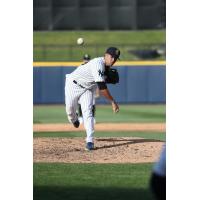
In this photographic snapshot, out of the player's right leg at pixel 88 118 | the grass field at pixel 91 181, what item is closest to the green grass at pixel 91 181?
the grass field at pixel 91 181

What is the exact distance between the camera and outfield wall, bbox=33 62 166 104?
14.7 meters

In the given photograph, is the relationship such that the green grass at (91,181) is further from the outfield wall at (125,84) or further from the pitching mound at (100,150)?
the outfield wall at (125,84)

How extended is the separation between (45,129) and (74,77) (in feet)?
8.11

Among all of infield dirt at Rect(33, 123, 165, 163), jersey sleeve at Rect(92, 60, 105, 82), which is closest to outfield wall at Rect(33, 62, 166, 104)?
infield dirt at Rect(33, 123, 165, 163)

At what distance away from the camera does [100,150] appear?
7.31 m

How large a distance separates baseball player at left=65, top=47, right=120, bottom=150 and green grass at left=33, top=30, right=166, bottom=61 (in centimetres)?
835

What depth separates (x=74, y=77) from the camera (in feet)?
24.5

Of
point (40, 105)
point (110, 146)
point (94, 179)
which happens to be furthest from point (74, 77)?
point (40, 105)

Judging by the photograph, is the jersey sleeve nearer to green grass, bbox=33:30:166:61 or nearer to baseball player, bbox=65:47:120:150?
baseball player, bbox=65:47:120:150

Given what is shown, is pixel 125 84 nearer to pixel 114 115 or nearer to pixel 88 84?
pixel 114 115

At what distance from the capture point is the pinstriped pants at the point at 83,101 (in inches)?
285

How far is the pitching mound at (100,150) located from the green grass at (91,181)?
1.09ft
